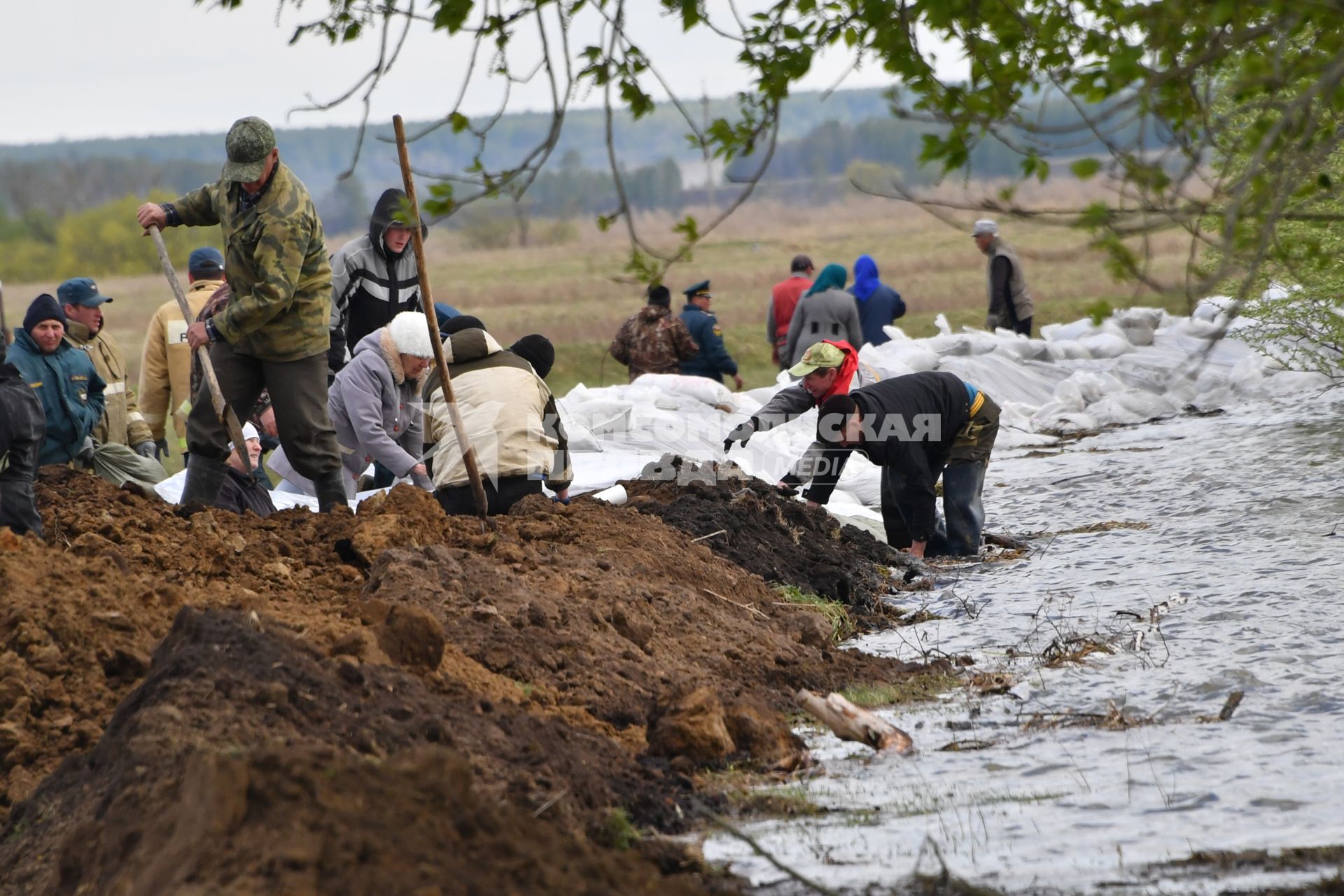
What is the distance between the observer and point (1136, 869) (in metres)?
3.17

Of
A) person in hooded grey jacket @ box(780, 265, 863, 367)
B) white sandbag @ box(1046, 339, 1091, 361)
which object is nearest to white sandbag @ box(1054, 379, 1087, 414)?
white sandbag @ box(1046, 339, 1091, 361)

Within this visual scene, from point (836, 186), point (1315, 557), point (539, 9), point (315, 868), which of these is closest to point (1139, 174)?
point (539, 9)

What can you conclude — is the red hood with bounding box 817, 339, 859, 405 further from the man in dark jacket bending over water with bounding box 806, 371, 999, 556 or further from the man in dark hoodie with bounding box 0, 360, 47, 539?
the man in dark hoodie with bounding box 0, 360, 47, 539

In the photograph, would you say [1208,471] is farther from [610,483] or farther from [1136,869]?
[1136,869]

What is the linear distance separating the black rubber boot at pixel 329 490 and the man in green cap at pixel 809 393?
93.2 inches

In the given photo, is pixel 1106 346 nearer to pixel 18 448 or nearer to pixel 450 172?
pixel 18 448

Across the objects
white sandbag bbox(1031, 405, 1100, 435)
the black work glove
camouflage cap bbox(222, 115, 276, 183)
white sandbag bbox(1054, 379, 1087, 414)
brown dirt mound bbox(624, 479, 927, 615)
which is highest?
camouflage cap bbox(222, 115, 276, 183)

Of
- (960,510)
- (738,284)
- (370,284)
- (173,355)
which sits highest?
(370,284)

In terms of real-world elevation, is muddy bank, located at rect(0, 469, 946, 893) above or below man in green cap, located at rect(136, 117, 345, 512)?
below

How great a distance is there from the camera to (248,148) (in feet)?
18.6

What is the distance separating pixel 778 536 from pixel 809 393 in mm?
917

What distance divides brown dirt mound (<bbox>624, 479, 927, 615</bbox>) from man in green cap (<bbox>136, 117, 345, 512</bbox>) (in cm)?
200

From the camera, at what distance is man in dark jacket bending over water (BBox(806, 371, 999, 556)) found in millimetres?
7320

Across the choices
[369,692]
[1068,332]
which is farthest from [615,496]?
[1068,332]
